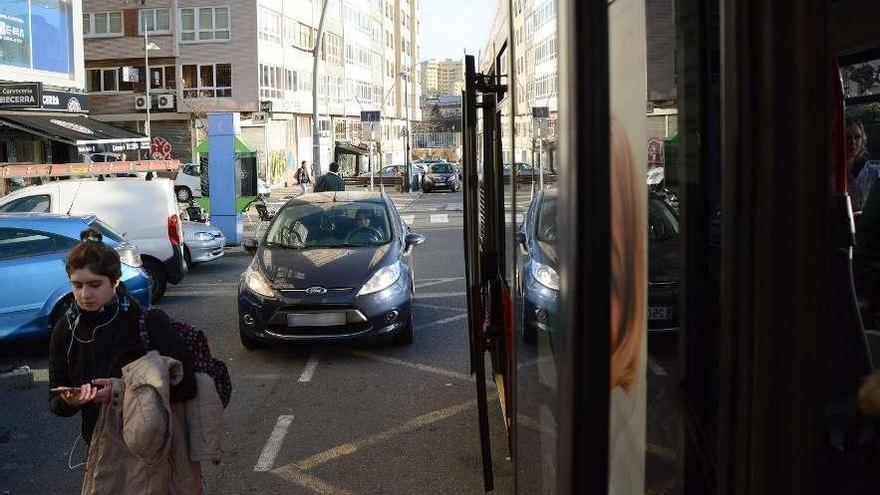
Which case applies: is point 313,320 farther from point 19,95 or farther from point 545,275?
point 19,95

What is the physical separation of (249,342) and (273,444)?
324 centimetres

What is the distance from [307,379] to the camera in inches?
352

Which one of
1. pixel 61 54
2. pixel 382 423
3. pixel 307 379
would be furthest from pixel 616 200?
pixel 61 54

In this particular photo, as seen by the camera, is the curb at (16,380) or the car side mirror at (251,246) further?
the car side mirror at (251,246)

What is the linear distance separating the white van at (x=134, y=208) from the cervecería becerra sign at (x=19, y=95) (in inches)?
563

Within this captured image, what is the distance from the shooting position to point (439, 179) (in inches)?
1938

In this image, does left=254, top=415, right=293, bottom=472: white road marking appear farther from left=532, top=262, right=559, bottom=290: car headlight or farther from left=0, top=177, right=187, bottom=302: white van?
left=0, top=177, right=187, bottom=302: white van

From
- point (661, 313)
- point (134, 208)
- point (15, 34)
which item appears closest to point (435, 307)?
point (134, 208)

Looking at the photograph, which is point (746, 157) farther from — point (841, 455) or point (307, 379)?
point (307, 379)

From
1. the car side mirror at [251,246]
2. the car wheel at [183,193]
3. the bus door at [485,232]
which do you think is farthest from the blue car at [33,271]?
the car wheel at [183,193]

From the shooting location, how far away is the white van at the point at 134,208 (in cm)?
1411

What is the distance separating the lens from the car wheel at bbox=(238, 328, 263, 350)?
9.89m

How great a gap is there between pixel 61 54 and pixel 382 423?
28.6 m

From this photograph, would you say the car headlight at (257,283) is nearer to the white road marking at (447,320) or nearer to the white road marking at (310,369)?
the white road marking at (310,369)
